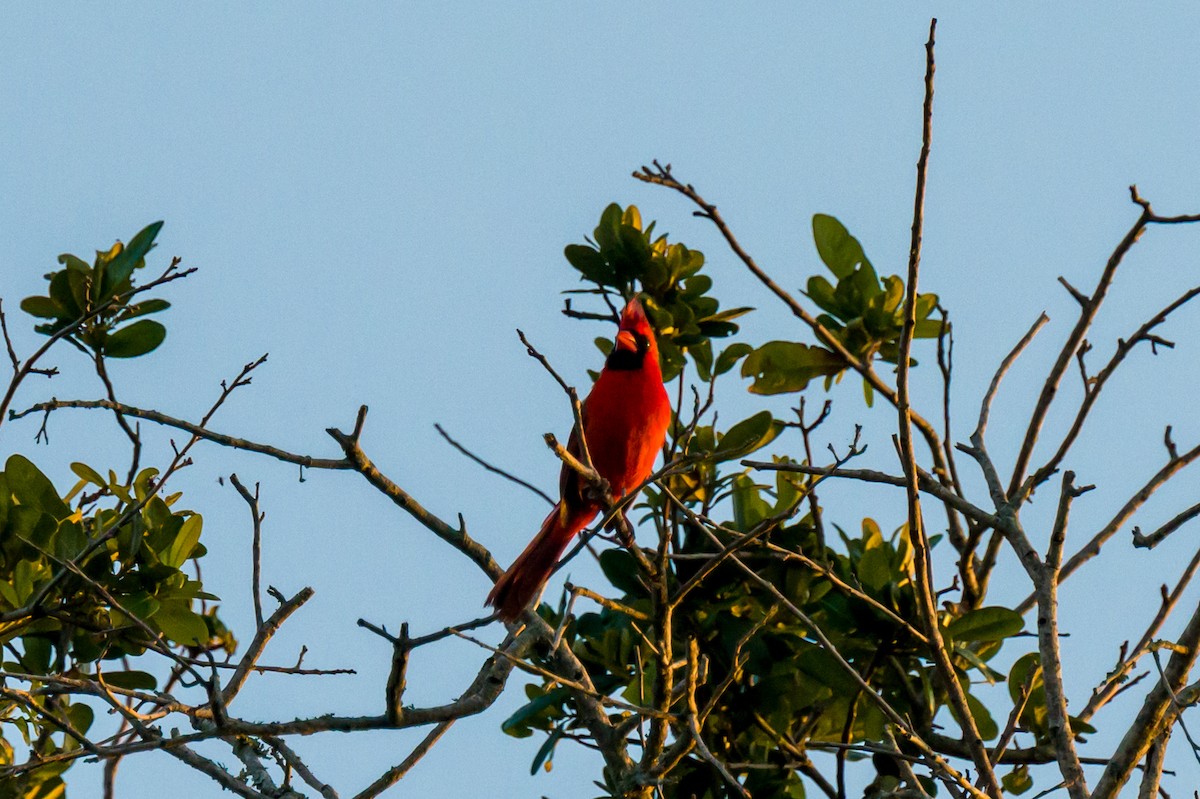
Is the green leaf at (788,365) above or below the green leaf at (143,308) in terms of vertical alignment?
below

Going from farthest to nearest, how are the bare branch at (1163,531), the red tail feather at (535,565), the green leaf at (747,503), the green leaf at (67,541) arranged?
the green leaf at (747,503)
the red tail feather at (535,565)
the green leaf at (67,541)
the bare branch at (1163,531)

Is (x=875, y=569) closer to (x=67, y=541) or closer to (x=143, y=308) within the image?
(x=67, y=541)

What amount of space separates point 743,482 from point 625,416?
3.23ft

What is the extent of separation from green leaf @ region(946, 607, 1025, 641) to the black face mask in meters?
1.54

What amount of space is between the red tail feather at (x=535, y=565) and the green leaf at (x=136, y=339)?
1.26 meters

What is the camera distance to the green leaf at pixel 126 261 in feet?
13.8

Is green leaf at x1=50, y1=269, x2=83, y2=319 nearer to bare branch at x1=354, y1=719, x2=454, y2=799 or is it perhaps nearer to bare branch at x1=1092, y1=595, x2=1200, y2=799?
bare branch at x1=354, y1=719, x2=454, y2=799

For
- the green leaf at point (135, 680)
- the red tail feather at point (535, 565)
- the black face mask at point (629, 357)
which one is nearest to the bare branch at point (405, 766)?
the red tail feather at point (535, 565)

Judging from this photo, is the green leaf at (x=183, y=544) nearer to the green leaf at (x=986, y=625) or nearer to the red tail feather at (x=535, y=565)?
the red tail feather at (x=535, y=565)

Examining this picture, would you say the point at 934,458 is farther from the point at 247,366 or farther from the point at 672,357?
the point at 247,366

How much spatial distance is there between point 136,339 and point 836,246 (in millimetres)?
2111

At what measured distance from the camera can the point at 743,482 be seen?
4219mm

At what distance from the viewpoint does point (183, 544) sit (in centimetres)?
385

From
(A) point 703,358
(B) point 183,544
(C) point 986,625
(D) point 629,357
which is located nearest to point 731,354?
(A) point 703,358
